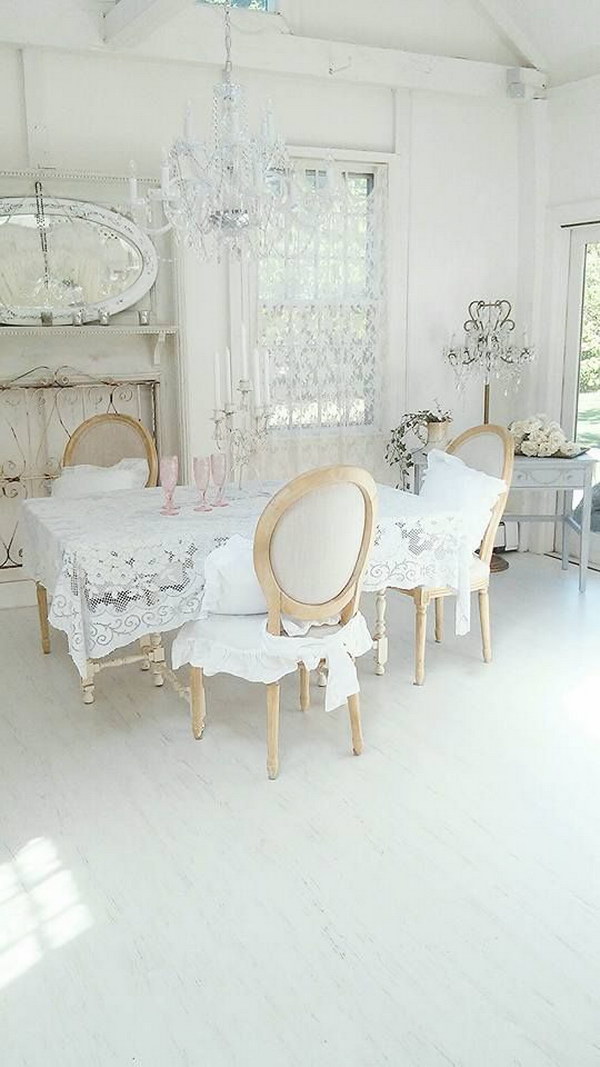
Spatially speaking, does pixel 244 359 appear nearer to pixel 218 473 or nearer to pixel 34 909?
pixel 218 473

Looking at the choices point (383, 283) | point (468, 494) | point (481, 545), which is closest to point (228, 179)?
point (468, 494)

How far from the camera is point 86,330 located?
15.8 feet

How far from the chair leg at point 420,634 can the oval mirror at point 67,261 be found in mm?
2273

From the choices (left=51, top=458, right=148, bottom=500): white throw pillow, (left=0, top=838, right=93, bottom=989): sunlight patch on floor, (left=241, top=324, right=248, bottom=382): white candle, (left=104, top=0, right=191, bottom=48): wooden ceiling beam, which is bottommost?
(left=0, top=838, right=93, bottom=989): sunlight patch on floor

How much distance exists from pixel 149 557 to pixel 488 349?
3.21 m

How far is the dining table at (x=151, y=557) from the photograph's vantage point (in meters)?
3.30

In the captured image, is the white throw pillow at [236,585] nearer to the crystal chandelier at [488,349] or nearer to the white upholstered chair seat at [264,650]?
the white upholstered chair seat at [264,650]

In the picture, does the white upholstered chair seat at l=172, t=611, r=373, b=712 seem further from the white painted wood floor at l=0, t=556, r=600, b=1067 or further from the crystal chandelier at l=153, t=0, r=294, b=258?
the crystal chandelier at l=153, t=0, r=294, b=258

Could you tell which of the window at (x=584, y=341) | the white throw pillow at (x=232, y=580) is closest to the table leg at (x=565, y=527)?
the window at (x=584, y=341)

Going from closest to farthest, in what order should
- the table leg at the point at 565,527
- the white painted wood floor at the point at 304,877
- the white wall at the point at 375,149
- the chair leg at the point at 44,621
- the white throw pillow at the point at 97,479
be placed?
the white painted wood floor at the point at 304,877, the chair leg at the point at 44,621, the white throw pillow at the point at 97,479, the white wall at the point at 375,149, the table leg at the point at 565,527

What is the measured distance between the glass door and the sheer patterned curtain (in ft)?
3.94

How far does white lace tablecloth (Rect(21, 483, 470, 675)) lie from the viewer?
130 inches

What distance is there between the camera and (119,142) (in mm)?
4938

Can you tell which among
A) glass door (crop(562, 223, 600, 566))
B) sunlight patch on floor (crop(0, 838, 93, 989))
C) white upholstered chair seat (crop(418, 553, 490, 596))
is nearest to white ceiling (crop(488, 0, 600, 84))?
glass door (crop(562, 223, 600, 566))
